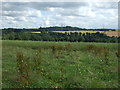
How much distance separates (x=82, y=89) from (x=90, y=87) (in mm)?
338

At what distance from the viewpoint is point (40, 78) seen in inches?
385

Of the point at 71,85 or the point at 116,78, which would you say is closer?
the point at 71,85

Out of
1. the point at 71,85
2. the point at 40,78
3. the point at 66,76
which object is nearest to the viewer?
the point at 71,85

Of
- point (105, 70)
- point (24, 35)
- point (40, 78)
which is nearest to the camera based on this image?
point (40, 78)

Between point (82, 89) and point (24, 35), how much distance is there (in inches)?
2545

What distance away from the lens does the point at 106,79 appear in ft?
34.7

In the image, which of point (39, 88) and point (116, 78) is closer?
point (39, 88)

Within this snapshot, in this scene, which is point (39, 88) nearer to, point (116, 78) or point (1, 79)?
point (1, 79)

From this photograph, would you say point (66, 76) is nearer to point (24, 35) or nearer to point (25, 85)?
point (25, 85)

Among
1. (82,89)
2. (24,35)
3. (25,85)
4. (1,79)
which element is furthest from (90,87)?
(24,35)

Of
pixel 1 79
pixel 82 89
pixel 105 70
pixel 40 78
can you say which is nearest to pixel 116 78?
pixel 105 70

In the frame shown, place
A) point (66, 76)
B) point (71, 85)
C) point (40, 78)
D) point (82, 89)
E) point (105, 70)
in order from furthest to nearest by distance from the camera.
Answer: point (105, 70), point (66, 76), point (40, 78), point (71, 85), point (82, 89)

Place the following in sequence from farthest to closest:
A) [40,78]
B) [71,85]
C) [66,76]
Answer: [66,76] < [40,78] < [71,85]

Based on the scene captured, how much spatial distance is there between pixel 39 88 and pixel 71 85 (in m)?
1.45
